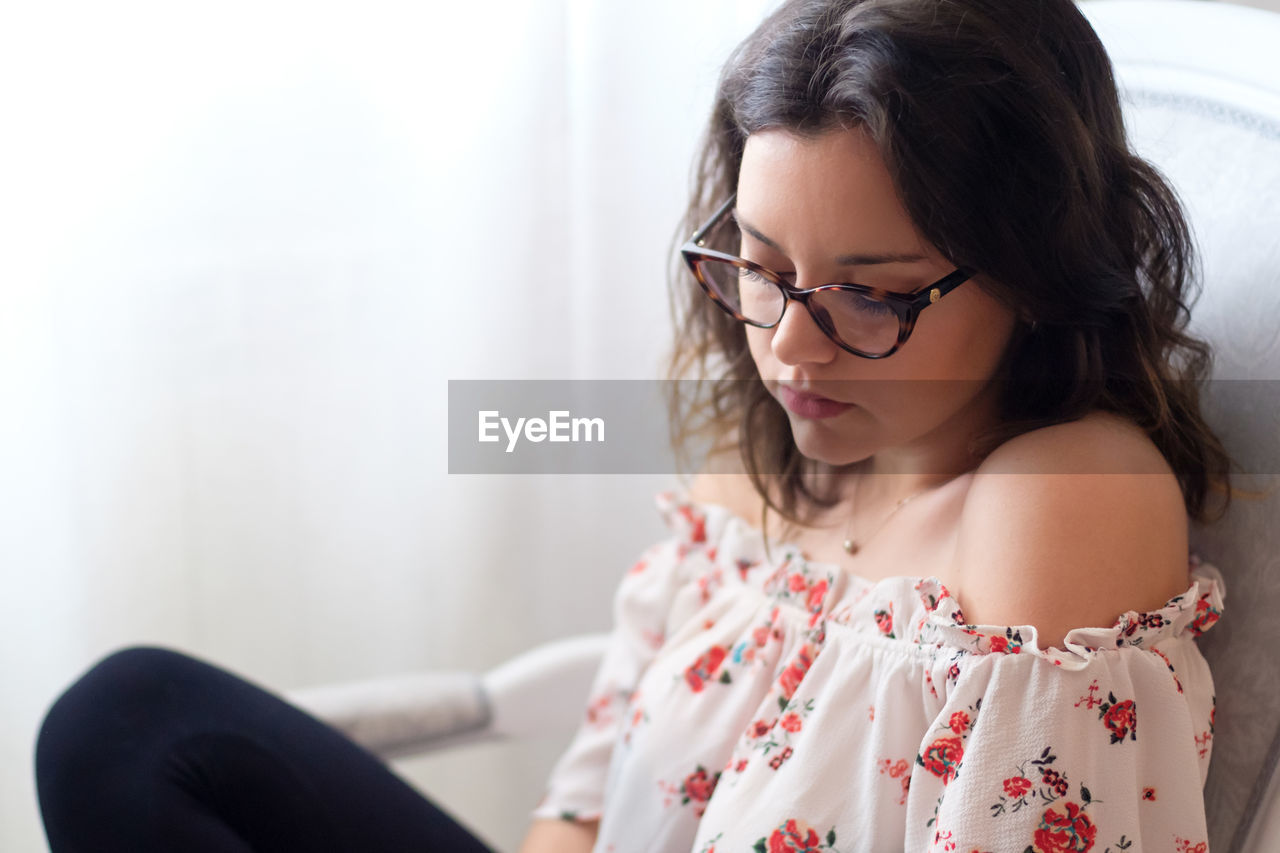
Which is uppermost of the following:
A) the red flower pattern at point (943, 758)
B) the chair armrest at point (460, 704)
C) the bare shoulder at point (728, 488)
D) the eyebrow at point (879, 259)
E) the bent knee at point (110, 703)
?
the eyebrow at point (879, 259)

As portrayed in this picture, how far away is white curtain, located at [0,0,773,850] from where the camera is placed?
106 cm

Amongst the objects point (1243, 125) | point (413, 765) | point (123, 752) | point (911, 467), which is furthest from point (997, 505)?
point (413, 765)

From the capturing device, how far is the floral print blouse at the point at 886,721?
61cm

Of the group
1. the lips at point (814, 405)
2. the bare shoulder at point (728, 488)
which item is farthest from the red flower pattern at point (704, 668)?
the lips at point (814, 405)

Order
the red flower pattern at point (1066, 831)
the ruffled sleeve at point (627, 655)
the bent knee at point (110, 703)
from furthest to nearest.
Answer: the ruffled sleeve at point (627, 655)
the bent knee at point (110, 703)
the red flower pattern at point (1066, 831)

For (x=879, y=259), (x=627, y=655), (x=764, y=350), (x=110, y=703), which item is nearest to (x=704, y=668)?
(x=627, y=655)

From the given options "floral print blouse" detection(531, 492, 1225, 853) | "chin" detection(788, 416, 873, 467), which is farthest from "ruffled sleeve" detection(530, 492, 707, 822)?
"chin" detection(788, 416, 873, 467)

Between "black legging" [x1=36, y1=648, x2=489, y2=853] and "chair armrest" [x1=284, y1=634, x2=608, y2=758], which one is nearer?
"black legging" [x1=36, y1=648, x2=489, y2=853]

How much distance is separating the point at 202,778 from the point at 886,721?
51 centimetres

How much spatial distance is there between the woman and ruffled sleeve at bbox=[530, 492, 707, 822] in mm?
162

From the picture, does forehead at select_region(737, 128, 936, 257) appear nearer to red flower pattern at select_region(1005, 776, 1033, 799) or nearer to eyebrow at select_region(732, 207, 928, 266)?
eyebrow at select_region(732, 207, 928, 266)

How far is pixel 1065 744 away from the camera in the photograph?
603 mm

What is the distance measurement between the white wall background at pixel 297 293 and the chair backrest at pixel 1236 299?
41cm

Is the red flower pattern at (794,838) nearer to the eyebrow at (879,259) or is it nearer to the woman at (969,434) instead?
the woman at (969,434)
